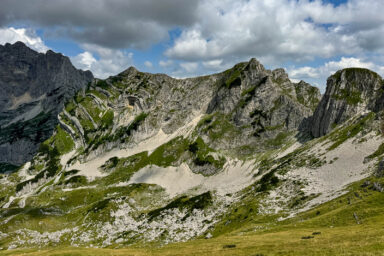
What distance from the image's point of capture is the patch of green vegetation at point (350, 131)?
14038cm

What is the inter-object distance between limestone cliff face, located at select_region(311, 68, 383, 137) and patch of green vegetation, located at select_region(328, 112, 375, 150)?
23.4 m

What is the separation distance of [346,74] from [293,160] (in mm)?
91164

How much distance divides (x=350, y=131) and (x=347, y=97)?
49880 millimetres

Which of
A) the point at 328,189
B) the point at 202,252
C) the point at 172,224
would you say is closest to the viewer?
the point at 202,252

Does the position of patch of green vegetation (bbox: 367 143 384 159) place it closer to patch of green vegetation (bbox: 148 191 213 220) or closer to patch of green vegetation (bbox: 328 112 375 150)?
patch of green vegetation (bbox: 328 112 375 150)

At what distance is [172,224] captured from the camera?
133875mm

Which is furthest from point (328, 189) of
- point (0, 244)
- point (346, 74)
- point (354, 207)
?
point (0, 244)

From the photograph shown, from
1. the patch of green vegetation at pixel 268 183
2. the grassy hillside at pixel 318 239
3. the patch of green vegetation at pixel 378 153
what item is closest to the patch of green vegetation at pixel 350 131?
the patch of green vegetation at pixel 378 153

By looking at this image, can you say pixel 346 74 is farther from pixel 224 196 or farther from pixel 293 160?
pixel 224 196

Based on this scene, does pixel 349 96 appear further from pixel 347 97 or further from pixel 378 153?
pixel 378 153

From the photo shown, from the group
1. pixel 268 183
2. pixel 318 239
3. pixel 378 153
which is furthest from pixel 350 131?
pixel 318 239

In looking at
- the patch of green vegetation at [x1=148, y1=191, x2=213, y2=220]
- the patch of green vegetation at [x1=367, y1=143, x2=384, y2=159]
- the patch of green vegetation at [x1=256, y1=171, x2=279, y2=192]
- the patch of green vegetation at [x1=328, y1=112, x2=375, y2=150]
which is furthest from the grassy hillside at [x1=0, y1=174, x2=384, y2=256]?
the patch of green vegetation at [x1=328, y1=112, x2=375, y2=150]

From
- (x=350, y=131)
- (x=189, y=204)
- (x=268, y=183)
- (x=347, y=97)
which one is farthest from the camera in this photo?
(x=347, y=97)

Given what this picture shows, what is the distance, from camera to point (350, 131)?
147 meters
